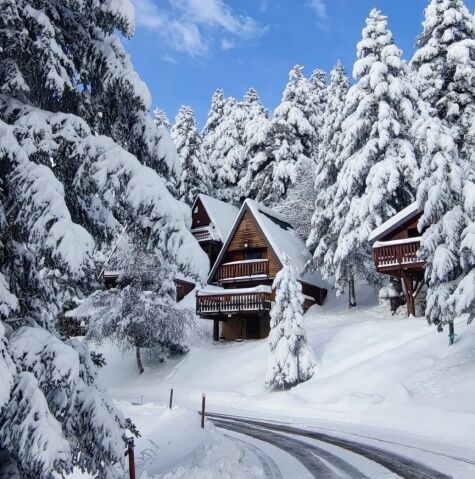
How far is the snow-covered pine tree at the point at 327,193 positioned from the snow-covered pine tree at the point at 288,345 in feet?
27.9

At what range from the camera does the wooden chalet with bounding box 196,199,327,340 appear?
30.5 meters

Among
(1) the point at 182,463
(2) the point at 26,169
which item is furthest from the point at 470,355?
(2) the point at 26,169

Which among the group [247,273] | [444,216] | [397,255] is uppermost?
[444,216]

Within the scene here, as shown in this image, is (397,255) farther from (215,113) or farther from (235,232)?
(215,113)

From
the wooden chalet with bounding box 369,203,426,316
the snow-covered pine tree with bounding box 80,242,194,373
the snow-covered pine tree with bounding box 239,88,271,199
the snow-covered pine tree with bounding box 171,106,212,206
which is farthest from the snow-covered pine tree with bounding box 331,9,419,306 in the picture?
the snow-covered pine tree with bounding box 171,106,212,206

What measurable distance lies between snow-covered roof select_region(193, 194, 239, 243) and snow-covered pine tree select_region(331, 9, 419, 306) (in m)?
11.2

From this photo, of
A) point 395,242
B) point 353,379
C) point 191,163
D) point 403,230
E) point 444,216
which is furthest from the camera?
point 191,163

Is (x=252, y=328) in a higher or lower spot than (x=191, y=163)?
lower

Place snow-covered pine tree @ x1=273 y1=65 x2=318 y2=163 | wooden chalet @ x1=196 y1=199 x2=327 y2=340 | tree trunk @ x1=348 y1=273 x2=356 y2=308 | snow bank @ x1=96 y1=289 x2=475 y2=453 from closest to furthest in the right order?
snow bank @ x1=96 y1=289 x2=475 y2=453 < wooden chalet @ x1=196 y1=199 x2=327 y2=340 < tree trunk @ x1=348 y1=273 x2=356 y2=308 < snow-covered pine tree @ x1=273 y1=65 x2=318 y2=163

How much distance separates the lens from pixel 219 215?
4134 cm

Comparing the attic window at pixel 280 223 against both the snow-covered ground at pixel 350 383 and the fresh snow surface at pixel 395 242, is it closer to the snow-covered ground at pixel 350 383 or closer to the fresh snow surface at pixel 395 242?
the snow-covered ground at pixel 350 383

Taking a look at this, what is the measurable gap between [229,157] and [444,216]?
36.0m

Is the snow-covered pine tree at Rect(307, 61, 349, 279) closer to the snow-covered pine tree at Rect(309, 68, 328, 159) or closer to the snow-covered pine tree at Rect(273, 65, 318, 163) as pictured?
the snow-covered pine tree at Rect(273, 65, 318, 163)

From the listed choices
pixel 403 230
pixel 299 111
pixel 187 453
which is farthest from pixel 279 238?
pixel 187 453
